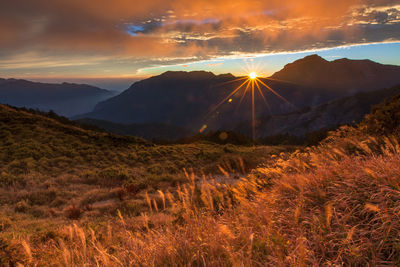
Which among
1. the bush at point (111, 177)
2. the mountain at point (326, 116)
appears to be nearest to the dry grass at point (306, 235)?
the bush at point (111, 177)

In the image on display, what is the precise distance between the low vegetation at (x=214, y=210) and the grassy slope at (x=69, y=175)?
6 cm

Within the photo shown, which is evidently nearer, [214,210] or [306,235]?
[306,235]

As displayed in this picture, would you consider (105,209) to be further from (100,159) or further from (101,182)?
(100,159)

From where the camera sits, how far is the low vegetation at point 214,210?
97.3 inches

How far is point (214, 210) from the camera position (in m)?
4.52

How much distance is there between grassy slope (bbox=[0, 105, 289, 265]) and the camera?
23.5ft

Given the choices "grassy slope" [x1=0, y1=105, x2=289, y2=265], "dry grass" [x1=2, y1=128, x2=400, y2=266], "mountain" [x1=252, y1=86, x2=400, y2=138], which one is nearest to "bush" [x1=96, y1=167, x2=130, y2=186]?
"grassy slope" [x1=0, y1=105, x2=289, y2=265]

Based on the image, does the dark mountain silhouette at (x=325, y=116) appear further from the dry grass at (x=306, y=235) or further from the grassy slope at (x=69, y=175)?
the dry grass at (x=306, y=235)

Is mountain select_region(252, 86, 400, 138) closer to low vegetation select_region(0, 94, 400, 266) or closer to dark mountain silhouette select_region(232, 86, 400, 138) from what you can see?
dark mountain silhouette select_region(232, 86, 400, 138)

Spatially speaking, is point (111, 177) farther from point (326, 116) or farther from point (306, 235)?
point (326, 116)

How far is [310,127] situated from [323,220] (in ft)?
504

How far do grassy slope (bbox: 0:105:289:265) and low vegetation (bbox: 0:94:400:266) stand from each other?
6 centimetres

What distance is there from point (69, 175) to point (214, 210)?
35.8 ft

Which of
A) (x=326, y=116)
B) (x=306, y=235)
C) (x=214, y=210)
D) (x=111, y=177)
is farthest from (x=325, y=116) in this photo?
(x=306, y=235)
